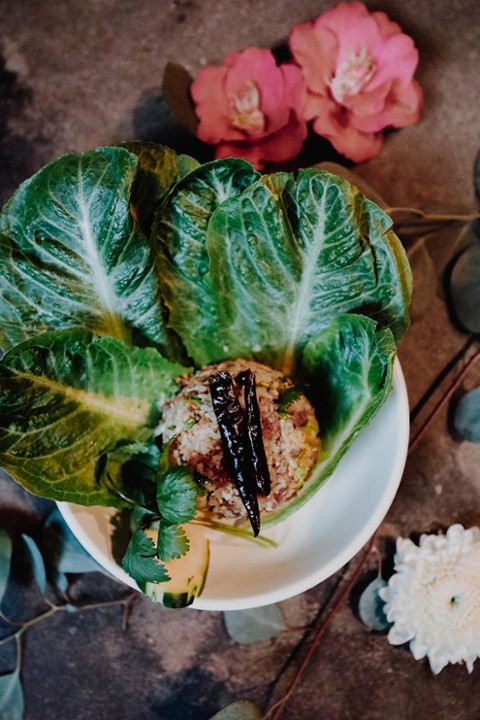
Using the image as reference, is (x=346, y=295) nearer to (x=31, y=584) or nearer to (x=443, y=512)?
(x=443, y=512)

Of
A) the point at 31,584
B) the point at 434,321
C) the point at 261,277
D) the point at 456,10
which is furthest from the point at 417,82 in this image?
the point at 31,584

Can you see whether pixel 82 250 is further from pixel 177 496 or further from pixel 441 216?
pixel 441 216

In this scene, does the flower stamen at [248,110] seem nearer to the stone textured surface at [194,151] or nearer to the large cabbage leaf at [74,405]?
the stone textured surface at [194,151]

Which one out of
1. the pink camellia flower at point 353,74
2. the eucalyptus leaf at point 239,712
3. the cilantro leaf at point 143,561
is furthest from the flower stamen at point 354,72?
the eucalyptus leaf at point 239,712

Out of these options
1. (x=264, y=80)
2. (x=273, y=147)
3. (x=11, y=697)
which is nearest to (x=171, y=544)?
(x=11, y=697)

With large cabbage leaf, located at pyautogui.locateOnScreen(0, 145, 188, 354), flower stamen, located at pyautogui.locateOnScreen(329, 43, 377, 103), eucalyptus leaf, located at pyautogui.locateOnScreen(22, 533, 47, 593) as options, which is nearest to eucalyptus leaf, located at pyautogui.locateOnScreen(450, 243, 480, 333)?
flower stamen, located at pyautogui.locateOnScreen(329, 43, 377, 103)
